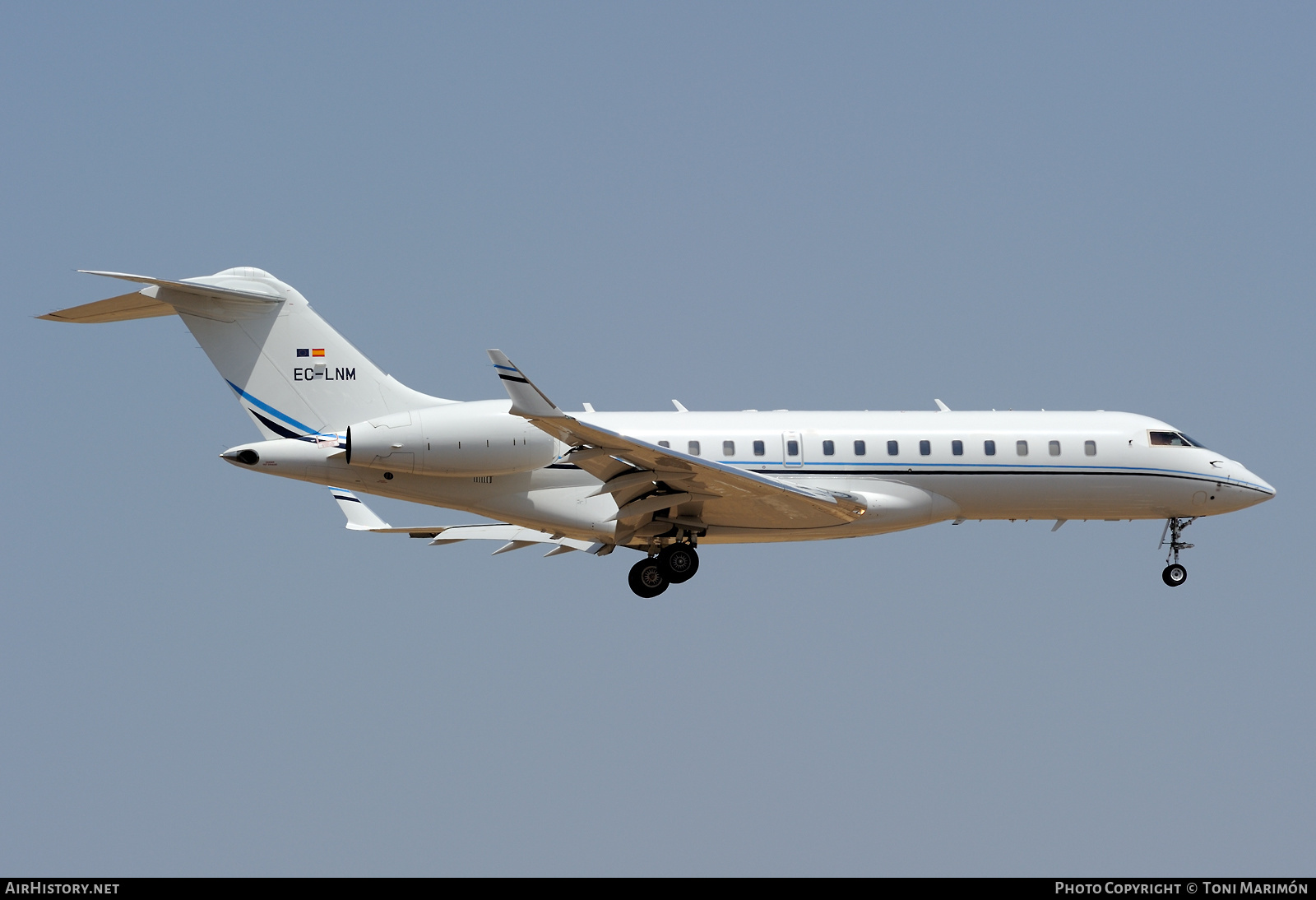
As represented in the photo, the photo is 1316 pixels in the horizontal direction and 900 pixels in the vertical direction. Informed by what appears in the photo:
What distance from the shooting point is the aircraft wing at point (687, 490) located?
72.3ft

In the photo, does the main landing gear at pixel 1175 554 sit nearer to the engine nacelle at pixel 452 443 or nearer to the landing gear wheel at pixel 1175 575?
the landing gear wheel at pixel 1175 575

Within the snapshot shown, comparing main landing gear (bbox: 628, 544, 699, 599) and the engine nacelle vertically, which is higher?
the engine nacelle

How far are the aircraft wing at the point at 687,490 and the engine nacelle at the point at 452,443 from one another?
987 millimetres

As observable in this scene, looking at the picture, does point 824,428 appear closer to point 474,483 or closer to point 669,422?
point 669,422

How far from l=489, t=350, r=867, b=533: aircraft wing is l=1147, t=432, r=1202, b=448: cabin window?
5714 millimetres

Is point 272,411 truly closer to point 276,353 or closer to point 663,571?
point 276,353

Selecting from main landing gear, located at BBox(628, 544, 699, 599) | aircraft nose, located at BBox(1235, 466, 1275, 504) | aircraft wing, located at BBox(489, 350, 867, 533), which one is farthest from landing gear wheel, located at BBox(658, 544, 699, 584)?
aircraft nose, located at BBox(1235, 466, 1275, 504)

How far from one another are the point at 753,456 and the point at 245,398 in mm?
8166

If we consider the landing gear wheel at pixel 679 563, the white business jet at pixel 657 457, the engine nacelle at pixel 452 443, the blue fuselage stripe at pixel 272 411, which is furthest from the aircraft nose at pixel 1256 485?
the blue fuselage stripe at pixel 272 411

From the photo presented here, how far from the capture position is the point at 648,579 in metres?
24.4

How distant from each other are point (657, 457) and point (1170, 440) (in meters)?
9.70

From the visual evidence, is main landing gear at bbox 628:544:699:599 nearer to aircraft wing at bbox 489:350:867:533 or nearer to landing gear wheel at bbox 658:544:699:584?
landing gear wheel at bbox 658:544:699:584

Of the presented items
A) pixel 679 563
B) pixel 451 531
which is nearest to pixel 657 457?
pixel 679 563

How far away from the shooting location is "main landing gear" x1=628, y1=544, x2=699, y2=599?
24.5 m
